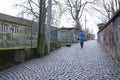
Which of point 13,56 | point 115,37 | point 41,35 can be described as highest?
point 41,35

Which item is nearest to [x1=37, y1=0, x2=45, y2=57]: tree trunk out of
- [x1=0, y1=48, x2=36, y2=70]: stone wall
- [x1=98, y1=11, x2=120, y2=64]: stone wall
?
[x1=0, y1=48, x2=36, y2=70]: stone wall

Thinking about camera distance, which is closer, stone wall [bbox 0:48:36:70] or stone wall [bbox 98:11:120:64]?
stone wall [bbox 98:11:120:64]

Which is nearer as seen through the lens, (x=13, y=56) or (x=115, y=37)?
(x=115, y=37)

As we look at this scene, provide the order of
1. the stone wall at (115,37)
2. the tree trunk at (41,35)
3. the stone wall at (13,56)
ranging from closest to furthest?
the stone wall at (115,37) → the stone wall at (13,56) → the tree trunk at (41,35)

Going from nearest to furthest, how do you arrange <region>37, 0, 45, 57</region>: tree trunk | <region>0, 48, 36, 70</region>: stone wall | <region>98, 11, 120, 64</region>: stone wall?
<region>98, 11, 120, 64</region>: stone wall < <region>0, 48, 36, 70</region>: stone wall < <region>37, 0, 45, 57</region>: tree trunk

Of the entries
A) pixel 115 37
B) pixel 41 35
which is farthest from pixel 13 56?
pixel 115 37

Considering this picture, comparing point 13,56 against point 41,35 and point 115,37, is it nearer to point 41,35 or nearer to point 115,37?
point 41,35

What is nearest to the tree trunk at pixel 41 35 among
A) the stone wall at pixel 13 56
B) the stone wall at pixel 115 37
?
the stone wall at pixel 13 56

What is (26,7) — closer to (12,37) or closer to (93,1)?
(93,1)

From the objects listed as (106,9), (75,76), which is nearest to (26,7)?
(106,9)

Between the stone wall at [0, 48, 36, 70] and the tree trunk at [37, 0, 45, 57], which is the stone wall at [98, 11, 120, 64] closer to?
the tree trunk at [37, 0, 45, 57]

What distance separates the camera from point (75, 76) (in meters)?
5.68

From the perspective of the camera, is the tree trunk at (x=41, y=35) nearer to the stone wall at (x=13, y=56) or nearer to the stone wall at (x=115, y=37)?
the stone wall at (x=13, y=56)

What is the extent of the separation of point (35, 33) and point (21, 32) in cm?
131
